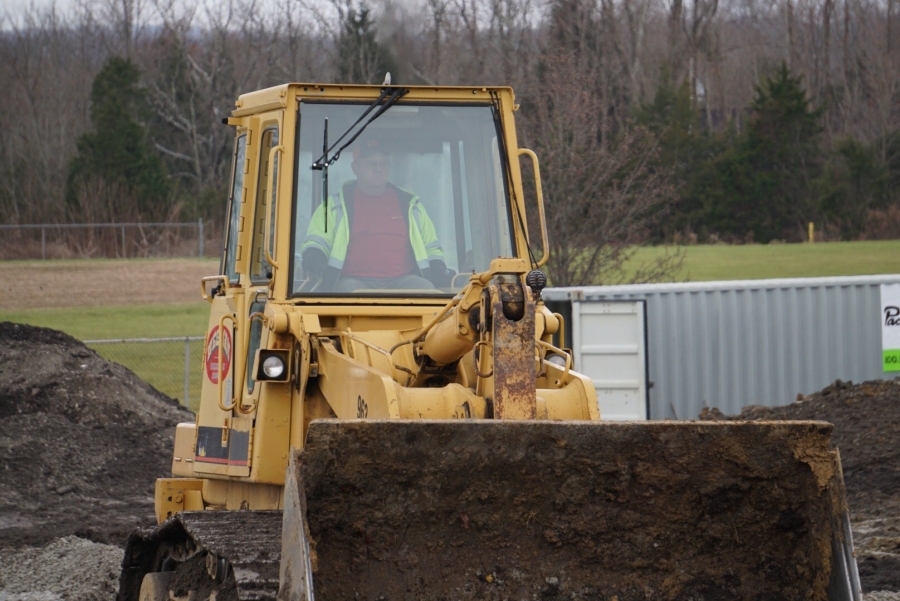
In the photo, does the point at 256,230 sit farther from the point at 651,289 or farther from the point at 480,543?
the point at 651,289

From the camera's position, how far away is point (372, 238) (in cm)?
594

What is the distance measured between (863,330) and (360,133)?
1181 centimetres

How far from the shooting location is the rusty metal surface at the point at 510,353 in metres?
4.68

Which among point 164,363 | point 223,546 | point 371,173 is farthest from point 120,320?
point 223,546

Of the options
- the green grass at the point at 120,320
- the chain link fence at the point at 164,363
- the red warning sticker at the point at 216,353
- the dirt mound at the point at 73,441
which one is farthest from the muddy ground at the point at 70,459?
the green grass at the point at 120,320

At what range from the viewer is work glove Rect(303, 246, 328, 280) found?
584 centimetres

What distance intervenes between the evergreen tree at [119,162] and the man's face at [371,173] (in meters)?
40.6

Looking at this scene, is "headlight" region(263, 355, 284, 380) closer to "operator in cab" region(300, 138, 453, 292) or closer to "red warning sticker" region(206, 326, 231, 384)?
"operator in cab" region(300, 138, 453, 292)

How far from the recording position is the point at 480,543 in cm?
461

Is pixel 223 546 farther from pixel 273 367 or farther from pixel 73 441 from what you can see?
pixel 73 441

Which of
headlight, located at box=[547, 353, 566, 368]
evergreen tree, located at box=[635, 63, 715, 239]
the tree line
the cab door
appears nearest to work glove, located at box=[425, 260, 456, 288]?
headlight, located at box=[547, 353, 566, 368]

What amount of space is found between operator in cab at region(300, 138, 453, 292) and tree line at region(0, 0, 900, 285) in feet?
92.7

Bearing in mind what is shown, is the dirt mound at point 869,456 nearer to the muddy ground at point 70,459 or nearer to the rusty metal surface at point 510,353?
the rusty metal surface at point 510,353

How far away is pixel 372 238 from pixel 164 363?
694 inches
